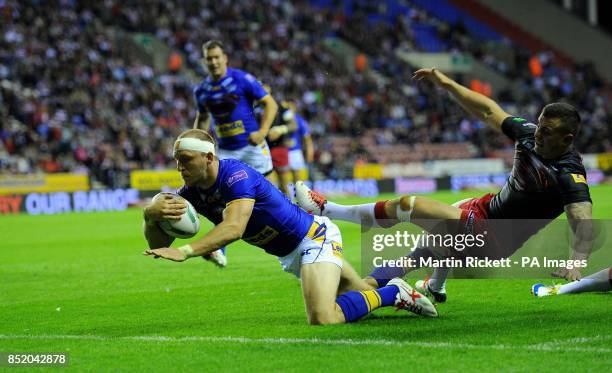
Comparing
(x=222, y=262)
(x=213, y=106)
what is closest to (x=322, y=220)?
(x=222, y=262)

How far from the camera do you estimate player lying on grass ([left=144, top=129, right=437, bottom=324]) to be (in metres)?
6.90

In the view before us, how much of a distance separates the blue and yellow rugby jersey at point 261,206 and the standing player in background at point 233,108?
16.5 feet

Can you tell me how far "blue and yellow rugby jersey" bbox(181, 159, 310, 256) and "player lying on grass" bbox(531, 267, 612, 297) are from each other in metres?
2.49

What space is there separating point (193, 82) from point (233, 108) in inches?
936

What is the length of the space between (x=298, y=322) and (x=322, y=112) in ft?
103

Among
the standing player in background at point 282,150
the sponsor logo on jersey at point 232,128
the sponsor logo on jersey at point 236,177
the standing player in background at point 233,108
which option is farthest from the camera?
the standing player in background at point 282,150

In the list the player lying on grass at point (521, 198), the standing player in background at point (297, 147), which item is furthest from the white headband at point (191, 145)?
the standing player in background at point (297, 147)

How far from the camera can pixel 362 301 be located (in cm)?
734

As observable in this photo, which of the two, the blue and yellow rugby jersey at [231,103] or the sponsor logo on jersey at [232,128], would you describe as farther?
the sponsor logo on jersey at [232,128]

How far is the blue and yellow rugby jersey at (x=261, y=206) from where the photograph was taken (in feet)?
23.0

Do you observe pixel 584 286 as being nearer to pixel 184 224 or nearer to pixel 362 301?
pixel 362 301

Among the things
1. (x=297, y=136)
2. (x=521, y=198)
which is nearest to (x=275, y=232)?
(x=521, y=198)

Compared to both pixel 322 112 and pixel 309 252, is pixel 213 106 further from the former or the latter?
pixel 322 112

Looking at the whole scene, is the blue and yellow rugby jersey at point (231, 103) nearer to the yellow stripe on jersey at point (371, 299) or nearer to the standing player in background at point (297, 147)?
the standing player in background at point (297, 147)
